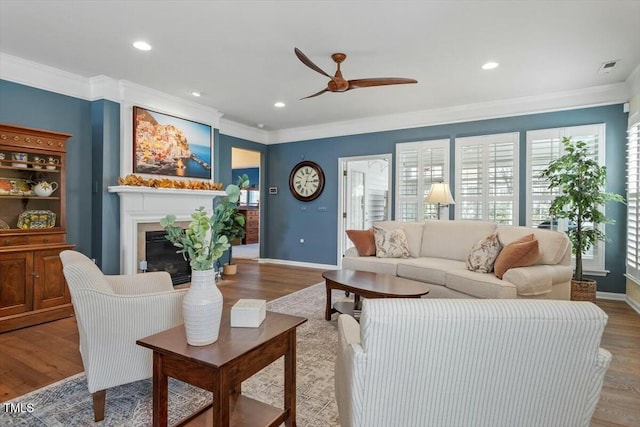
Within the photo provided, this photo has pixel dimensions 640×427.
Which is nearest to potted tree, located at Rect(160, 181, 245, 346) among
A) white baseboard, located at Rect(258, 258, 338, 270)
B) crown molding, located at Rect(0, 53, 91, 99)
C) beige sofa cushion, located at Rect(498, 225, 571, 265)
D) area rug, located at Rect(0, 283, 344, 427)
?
area rug, located at Rect(0, 283, 344, 427)

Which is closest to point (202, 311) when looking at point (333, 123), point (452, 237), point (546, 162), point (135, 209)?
point (135, 209)

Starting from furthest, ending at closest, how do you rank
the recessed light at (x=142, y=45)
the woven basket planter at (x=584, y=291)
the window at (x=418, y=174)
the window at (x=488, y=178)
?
the window at (x=418, y=174) → the window at (x=488, y=178) → the woven basket planter at (x=584, y=291) → the recessed light at (x=142, y=45)

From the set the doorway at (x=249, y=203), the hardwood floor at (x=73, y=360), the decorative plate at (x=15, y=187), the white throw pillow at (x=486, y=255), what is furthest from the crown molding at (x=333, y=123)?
the doorway at (x=249, y=203)

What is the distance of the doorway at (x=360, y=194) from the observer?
6.41 m

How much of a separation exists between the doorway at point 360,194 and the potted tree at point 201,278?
15.6 ft

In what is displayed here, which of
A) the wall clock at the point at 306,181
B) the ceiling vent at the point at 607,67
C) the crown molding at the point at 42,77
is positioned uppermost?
the ceiling vent at the point at 607,67

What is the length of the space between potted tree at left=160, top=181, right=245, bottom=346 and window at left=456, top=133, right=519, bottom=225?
15.1ft

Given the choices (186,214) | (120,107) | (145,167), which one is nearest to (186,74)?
(120,107)

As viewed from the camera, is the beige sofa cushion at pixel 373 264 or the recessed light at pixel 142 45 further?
the beige sofa cushion at pixel 373 264

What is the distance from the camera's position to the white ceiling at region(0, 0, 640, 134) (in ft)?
8.82

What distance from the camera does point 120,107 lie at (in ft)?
14.1

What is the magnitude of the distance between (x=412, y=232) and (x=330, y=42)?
8.69 ft

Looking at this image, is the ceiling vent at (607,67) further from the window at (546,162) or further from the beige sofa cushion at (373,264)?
the beige sofa cushion at (373,264)

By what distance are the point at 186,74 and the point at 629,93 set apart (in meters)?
5.40
